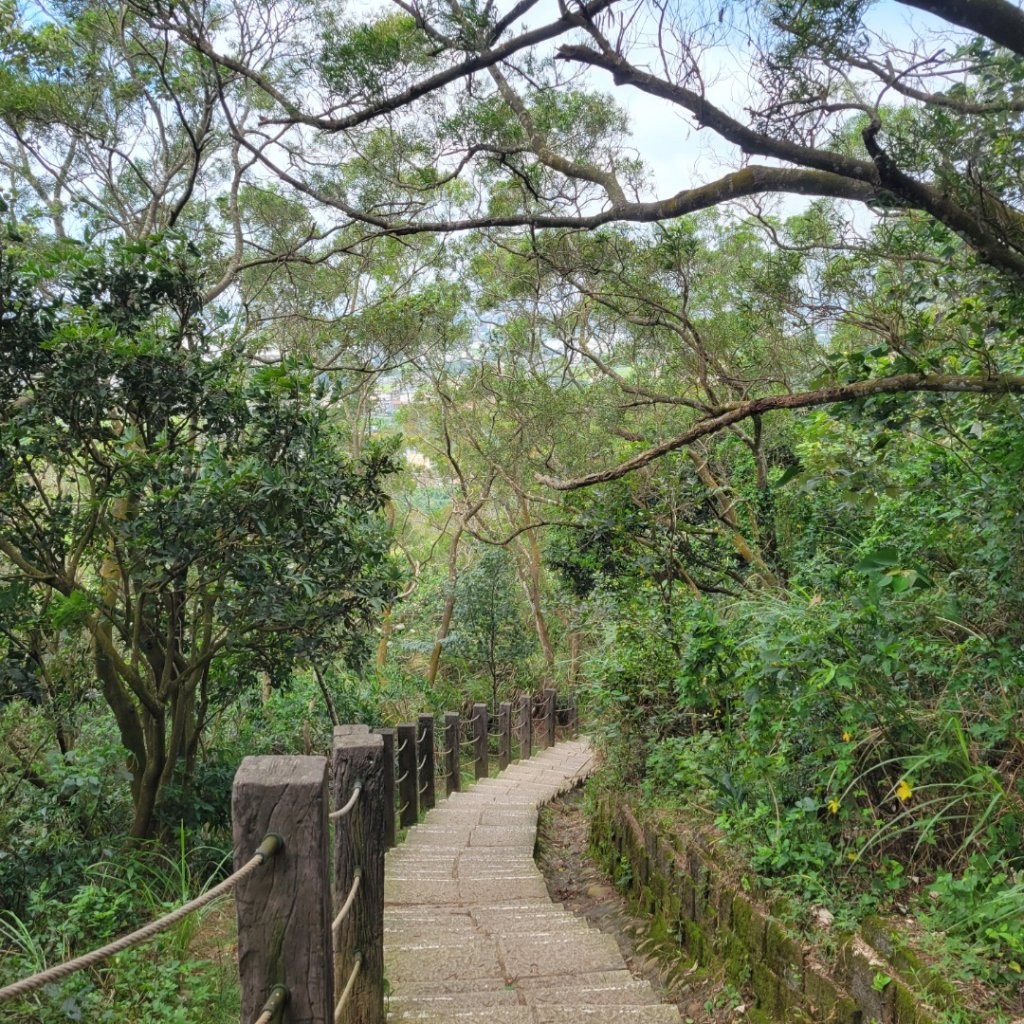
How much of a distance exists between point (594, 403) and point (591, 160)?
4.38 metres

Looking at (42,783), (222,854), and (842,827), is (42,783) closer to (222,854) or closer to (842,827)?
(222,854)

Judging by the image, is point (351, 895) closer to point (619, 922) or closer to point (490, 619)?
point (619, 922)

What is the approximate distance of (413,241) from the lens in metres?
13.6

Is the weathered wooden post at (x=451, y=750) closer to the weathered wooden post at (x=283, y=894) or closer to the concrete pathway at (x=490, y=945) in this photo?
the concrete pathway at (x=490, y=945)

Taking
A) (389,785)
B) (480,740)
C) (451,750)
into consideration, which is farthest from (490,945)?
(480,740)

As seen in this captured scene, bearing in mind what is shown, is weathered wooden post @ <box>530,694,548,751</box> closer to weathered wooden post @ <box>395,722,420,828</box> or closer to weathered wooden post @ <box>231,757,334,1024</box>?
weathered wooden post @ <box>395,722,420,828</box>

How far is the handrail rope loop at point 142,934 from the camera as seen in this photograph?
1127mm

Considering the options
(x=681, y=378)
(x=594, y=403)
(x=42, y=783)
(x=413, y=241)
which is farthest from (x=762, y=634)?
(x=413, y=241)

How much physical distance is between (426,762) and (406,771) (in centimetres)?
Answer: 76

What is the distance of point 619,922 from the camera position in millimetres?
5223

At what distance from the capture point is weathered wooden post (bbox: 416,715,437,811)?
7336mm

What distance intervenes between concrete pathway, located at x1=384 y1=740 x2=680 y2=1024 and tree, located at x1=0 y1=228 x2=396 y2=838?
1.65 meters

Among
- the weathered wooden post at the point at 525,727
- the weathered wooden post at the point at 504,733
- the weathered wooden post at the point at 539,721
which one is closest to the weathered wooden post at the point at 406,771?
the weathered wooden post at the point at 504,733

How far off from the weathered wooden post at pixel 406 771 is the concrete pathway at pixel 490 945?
0.75ft
